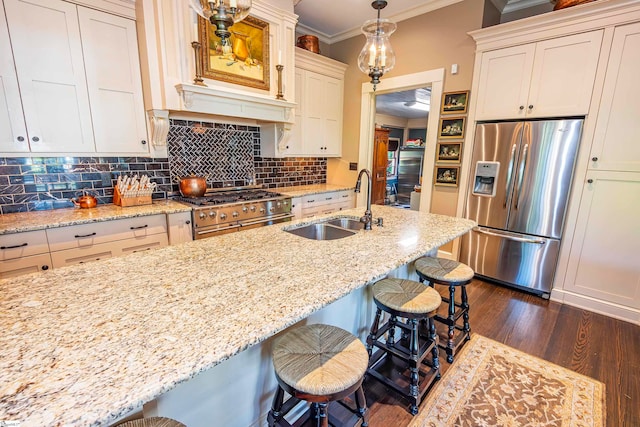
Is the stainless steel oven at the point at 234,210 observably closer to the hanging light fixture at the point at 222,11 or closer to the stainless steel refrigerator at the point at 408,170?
the hanging light fixture at the point at 222,11

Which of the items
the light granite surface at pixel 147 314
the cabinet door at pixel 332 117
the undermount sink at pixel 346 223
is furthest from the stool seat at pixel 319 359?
the cabinet door at pixel 332 117

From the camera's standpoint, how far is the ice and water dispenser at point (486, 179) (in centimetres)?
301

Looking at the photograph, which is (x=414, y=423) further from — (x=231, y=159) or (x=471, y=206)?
(x=231, y=159)

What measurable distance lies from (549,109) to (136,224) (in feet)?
12.2

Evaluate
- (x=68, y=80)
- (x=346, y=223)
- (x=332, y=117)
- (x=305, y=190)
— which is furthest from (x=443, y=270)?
(x=68, y=80)

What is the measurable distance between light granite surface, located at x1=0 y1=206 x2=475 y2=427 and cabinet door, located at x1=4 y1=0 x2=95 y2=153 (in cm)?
158

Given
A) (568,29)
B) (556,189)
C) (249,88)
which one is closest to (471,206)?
(556,189)

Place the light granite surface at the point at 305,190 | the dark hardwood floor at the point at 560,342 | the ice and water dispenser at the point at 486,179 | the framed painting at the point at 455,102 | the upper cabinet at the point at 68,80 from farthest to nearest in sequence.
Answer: the light granite surface at the point at 305,190 < the framed painting at the point at 455,102 < the ice and water dispenser at the point at 486,179 < the upper cabinet at the point at 68,80 < the dark hardwood floor at the point at 560,342

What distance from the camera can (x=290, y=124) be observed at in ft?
11.2

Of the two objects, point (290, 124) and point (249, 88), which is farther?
point (290, 124)

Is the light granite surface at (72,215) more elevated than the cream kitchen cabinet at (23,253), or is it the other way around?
the light granite surface at (72,215)

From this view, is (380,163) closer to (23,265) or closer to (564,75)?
(564,75)

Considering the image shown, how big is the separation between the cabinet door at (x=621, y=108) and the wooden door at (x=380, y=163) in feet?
15.8

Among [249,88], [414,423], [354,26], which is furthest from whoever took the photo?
[354,26]
